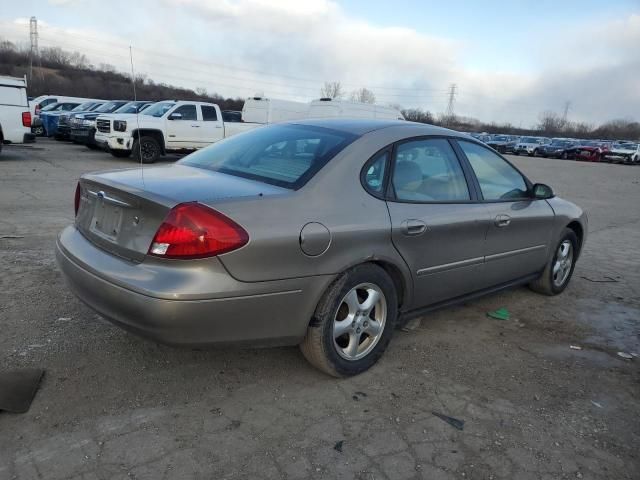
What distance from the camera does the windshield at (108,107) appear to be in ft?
64.3

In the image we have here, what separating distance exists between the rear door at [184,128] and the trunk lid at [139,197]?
1238 centimetres

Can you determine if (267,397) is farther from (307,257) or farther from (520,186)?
(520,186)

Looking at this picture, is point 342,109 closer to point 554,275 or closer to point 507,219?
point 554,275

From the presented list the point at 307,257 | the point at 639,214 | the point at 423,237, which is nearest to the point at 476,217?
the point at 423,237

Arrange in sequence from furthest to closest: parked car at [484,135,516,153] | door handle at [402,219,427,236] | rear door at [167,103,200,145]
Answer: parked car at [484,135,516,153]
rear door at [167,103,200,145]
door handle at [402,219,427,236]

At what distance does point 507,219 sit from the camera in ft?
13.4

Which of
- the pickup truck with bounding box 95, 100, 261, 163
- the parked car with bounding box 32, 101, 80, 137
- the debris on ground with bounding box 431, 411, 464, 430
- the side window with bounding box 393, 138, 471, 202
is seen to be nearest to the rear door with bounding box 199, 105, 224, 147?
the pickup truck with bounding box 95, 100, 261, 163

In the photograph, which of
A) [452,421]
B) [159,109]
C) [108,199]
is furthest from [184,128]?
[452,421]

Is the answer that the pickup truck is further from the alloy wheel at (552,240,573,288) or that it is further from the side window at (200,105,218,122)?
the alloy wheel at (552,240,573,288)

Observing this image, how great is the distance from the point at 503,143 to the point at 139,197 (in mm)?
45633

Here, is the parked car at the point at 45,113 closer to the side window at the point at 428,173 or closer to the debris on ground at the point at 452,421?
the side window at the point at 428,173

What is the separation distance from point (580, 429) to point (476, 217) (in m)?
1.56

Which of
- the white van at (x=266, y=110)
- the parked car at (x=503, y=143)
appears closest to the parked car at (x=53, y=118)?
the white van at (x=266, y=110)

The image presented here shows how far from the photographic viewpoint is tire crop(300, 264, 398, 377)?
2.96 m
